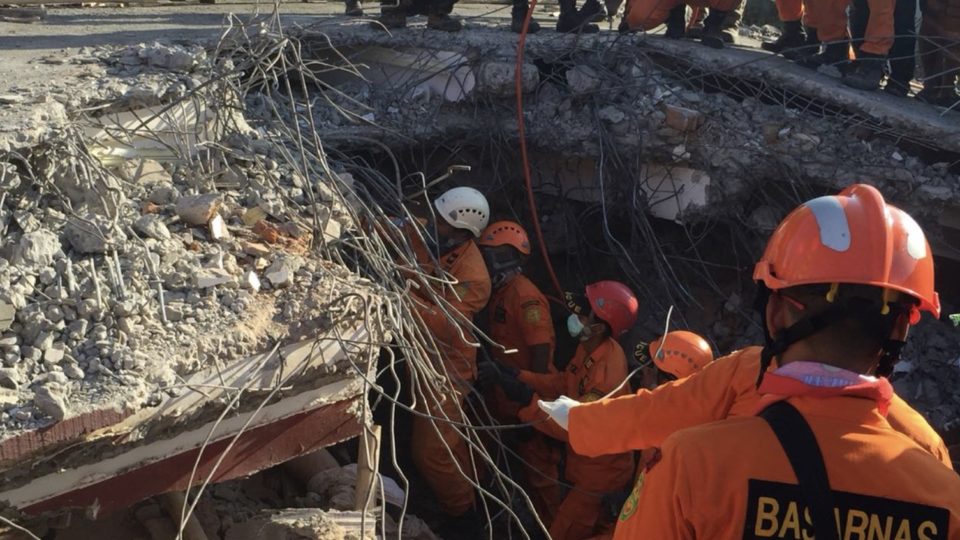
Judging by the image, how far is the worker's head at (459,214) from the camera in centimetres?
586

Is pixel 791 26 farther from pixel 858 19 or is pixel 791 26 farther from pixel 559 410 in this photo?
pixel 559 410

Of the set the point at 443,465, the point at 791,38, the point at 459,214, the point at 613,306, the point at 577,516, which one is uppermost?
the point at 791,38

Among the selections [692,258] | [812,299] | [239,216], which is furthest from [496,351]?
[812,299]

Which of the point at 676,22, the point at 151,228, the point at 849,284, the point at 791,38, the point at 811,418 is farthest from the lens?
the point at 676,22

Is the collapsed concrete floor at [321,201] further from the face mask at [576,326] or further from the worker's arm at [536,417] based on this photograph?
Answer: the worker's arm at [536,417]

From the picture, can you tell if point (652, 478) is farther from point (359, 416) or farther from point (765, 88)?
point (765, 88)

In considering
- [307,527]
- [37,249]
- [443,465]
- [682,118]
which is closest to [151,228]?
[37,249]

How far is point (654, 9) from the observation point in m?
7.03

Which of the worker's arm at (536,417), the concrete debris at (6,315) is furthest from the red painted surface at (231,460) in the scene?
the worker's arm at (536,417)

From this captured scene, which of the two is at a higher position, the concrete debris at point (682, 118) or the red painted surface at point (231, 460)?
the concrete debris at point (682, 118)

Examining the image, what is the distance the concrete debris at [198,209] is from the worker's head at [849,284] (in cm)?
218

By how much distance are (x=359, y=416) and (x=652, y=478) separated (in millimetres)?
1657

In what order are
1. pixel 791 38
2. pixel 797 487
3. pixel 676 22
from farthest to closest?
pixel 676 22, pixel 791 38, pixel 797 487

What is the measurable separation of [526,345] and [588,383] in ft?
1.90
